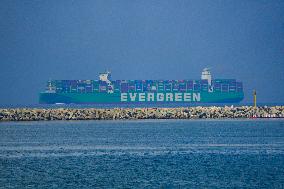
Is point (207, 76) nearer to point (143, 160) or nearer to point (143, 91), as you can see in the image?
point (143, 91)

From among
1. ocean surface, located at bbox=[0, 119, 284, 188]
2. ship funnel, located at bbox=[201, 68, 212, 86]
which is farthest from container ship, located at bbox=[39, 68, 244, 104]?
ocean surface, located at bbox=[0, 119, 284, 188]

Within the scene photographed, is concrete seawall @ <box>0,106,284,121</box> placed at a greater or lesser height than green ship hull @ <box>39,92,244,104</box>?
lesser

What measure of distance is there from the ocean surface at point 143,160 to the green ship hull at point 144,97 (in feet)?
218

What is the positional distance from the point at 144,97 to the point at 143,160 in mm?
81329

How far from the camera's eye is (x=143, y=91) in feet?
348

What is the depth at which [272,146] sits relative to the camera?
2939 centimetres

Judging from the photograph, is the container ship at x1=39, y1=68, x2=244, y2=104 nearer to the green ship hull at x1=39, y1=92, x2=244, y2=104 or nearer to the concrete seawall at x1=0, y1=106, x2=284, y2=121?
the green ship hull at x1=39, y1=92, x2=244, y2=104

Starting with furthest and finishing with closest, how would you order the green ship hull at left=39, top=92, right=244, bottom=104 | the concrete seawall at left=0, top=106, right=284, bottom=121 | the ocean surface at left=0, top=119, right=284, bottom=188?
1. the green ship hull at left=39, top=92, right=244, bottom=104
2. the concrete seawall at left=0, top=106, right=284, bottom=121
3. the ocean surface at left=0, top=119, right=284, bottom=188

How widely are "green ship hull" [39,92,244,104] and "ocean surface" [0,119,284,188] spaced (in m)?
66.3

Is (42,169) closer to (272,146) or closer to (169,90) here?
(272,146)

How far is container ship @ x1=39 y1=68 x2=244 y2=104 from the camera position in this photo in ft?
342

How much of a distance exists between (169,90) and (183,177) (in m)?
86.0

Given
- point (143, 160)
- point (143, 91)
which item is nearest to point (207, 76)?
point (143, 91)

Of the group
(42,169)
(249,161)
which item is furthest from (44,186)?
(249,161)
